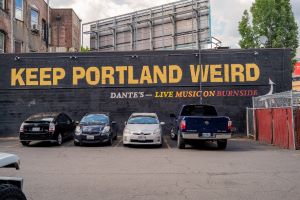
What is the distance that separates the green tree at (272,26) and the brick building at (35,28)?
55.4 ft

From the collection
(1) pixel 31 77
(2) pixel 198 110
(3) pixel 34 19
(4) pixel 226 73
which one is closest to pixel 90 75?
(1) pixel 31 77

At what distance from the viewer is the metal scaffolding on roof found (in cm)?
2770

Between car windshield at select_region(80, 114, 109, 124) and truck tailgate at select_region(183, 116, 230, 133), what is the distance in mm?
A: 4451

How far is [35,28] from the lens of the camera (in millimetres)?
35688

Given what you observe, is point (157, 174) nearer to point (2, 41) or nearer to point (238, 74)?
point (238, 74)

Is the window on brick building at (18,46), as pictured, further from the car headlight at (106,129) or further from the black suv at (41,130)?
the car headlight at (106,129)

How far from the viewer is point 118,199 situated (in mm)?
7840

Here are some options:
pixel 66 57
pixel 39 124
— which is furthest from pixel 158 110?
pixel 39 124

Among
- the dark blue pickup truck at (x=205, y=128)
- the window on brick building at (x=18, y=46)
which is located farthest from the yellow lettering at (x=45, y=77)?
the dark blue pickup truck at (x=205, y=128)

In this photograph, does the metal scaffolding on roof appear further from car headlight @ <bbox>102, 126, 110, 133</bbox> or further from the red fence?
car headlight @ <bbox>102, 126, 110, 133</bbox>

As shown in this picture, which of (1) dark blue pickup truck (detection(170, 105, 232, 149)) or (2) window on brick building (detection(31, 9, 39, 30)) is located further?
(2) window on brick building (detection(31, 9, 39, 30))

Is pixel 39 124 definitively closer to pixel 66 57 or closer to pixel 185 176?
pixel 66 57

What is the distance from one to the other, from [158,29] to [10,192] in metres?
25.8

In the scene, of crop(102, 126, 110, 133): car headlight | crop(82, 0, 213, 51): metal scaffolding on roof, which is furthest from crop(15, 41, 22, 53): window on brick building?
crop(102, 126, 110, 133): car headlight
